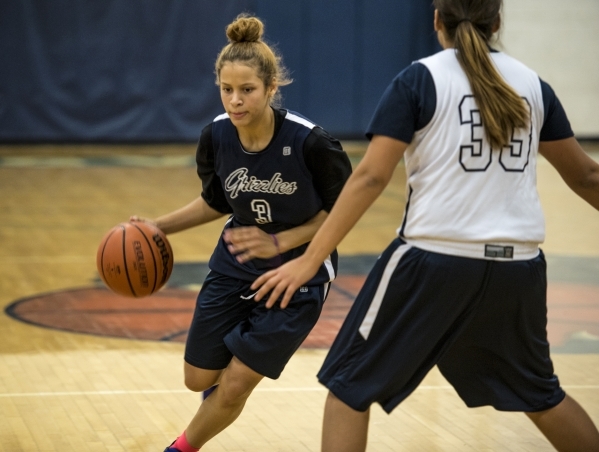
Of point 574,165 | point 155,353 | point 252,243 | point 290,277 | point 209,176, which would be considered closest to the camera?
point 290,277

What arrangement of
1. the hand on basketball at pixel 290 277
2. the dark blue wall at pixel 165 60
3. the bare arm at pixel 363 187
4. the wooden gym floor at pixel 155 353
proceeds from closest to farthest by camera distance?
the bare arm at pixel 363 187
the hand on basketball at pixel 290 277
the wooden gym floor at pixel 155 353
the dark blue wall at pixel 165 60

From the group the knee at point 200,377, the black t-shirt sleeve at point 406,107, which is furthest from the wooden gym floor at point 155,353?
the black t-shirt sleeve at point 406,107

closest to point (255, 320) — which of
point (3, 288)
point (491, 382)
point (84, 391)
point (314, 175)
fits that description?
point (314, 175)

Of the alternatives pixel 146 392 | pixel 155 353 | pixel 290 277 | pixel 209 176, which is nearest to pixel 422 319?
pixel 290 277

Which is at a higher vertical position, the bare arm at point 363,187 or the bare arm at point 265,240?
the bare arm at point 363,187

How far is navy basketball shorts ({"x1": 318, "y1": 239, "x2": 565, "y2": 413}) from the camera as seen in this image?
2.69 m

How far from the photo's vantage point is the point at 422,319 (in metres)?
2.70

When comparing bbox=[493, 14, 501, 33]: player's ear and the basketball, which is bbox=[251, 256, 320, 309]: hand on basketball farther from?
the basketball

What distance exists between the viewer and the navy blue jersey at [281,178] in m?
3.47

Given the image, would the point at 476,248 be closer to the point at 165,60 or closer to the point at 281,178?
the point at 281,178

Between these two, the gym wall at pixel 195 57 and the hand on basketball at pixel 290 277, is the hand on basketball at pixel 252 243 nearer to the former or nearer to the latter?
the hand on basketball at pixel 290 277

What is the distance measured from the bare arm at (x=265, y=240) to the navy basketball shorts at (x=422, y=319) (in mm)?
665

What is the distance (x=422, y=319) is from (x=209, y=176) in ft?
4.24

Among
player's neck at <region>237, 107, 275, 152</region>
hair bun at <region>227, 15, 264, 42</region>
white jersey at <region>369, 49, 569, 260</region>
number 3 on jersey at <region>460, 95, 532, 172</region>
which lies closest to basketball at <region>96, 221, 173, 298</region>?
player's neck at <region>237, 107, 275, 152</region>
